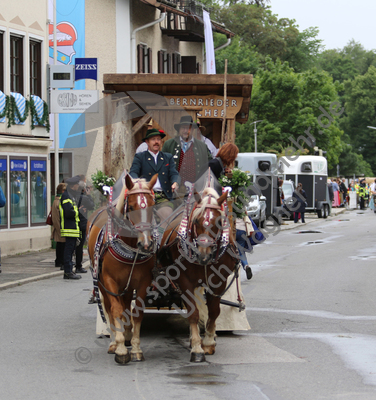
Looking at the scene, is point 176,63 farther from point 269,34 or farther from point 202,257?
point 269,34

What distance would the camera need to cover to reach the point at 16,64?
2048cm

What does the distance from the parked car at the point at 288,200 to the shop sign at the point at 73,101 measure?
1593cm

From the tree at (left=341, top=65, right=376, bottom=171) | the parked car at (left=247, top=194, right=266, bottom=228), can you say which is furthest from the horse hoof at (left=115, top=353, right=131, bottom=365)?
the tree at (left=341, top=65, right=376, bottom=171)

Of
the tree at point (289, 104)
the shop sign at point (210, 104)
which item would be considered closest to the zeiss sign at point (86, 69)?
the shop sign at point (210, 104)

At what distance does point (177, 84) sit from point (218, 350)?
4440mm

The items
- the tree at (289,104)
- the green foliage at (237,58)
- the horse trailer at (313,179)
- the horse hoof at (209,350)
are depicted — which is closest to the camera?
the horse hoof at (209,350)

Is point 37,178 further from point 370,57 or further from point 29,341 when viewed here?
point 370,57

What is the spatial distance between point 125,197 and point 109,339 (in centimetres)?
225

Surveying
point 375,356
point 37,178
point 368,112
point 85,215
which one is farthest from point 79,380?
point 368,112

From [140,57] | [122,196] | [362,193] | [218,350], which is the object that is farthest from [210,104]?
[362,193]

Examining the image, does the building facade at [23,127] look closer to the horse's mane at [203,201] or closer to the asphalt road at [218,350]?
the asphalt road at [218,350]

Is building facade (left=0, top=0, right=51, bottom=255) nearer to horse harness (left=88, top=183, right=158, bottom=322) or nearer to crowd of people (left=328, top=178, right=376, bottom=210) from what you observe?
horse harness (left=88, top=183, right=158, bottom=322)

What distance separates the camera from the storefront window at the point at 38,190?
68.7 feet

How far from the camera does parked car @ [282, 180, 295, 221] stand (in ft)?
109
